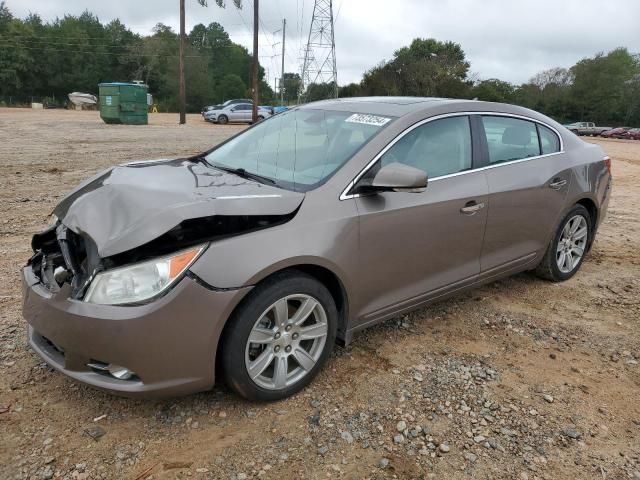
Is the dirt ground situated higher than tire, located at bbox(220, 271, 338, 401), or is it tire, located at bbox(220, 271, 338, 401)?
tire, located at bbox(220, 271, 338, 401)

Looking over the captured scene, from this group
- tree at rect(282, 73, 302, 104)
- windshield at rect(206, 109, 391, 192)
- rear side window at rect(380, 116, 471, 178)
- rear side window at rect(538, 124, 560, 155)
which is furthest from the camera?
tree at rect(282, 73, 302, 104)

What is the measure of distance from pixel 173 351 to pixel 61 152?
1172 cm

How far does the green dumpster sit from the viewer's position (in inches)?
977

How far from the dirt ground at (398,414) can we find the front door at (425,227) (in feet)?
1.32

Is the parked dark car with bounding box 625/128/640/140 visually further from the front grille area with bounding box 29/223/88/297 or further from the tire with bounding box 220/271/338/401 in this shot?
the front grille area with bounding box 29/223/88/297

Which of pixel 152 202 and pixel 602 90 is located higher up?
pixel 602 90

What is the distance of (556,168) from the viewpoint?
4.13 meters

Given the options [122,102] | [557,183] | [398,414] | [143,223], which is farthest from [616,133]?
[143,223]

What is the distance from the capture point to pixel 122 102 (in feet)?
82.2

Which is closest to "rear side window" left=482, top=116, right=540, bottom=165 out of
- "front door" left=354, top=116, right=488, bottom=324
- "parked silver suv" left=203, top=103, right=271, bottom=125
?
"front door" left=354, top=116, right=488, bottom=324

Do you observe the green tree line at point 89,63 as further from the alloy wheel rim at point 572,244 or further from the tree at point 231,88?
the alloy wheel rim at point 572,244

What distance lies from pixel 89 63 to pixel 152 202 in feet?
250

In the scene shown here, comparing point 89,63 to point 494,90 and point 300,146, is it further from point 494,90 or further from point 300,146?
point 300,146

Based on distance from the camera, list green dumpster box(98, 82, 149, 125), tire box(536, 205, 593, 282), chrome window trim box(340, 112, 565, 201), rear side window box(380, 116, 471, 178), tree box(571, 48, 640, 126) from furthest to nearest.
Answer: tree box(571, 48, 640, 126) < green dumpster box(98, 82, 149, 125) < tire box(536, 205, 593, 282) < rear side window box(380, 116, 471, 178) < chrome window trim box(340, 112, 565, 201)
